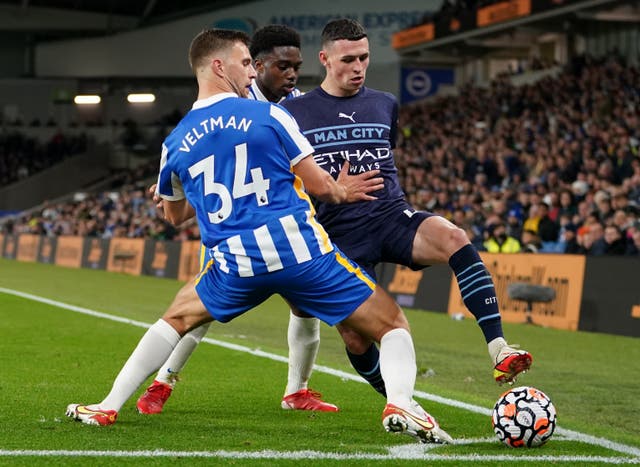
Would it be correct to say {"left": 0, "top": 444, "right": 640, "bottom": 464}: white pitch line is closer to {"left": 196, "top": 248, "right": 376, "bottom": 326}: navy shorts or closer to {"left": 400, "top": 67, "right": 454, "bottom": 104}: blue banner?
{"left": 196, "top": 248, "right": 376, "bottom": 326}: navy shorts

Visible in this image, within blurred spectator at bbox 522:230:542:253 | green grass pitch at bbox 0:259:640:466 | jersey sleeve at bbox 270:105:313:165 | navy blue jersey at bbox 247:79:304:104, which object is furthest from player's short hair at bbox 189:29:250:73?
blurred spectator at bbox 522:230:542:253

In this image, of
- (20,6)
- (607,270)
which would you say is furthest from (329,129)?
(20,6)

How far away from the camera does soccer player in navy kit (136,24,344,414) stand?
23.5 feet

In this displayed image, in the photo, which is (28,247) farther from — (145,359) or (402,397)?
(402,397)

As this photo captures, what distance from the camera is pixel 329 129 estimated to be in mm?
6875

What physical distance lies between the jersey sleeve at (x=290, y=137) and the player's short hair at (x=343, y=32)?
4.51ft

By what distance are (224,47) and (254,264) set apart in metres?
1.13

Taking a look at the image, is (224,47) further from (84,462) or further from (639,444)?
Result: (639,444)

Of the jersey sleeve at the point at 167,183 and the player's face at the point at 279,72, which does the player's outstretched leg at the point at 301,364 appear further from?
the jersey sleeve at the point at 167,183

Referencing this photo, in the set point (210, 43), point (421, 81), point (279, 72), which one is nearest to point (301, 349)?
point (279, 72)

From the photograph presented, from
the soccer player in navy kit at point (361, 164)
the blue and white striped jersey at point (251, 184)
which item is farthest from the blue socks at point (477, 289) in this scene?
the blue and white striped jersey at point (251, 184)

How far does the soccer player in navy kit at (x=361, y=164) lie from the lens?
21.9ft

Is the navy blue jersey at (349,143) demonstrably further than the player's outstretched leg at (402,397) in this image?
Yes

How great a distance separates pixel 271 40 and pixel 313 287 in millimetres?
2544
